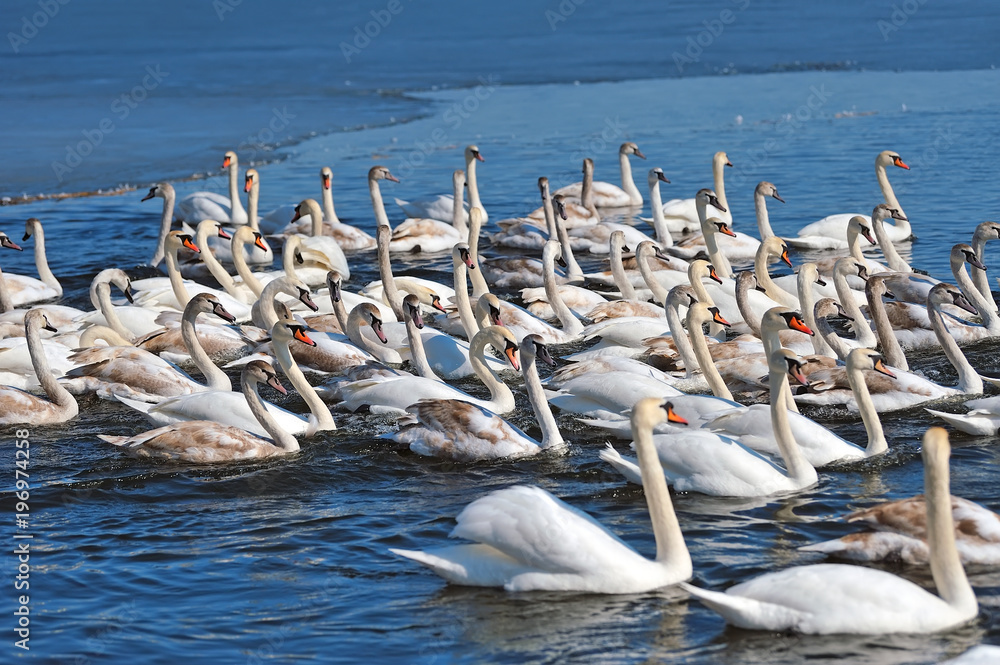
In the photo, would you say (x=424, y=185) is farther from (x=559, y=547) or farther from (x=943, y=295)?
(x=559, y=547)

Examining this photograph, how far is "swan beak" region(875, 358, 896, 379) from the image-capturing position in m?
8.61

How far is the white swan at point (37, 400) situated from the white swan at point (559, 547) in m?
4.51

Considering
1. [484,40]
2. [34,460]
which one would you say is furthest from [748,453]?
[484,40]

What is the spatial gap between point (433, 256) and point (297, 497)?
28.3 ft

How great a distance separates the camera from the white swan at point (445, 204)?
57.8ft

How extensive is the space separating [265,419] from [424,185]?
40.9 feet

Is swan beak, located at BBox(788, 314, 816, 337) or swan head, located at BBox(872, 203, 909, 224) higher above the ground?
swan head, located at BBox(872, 203, 909, 224)

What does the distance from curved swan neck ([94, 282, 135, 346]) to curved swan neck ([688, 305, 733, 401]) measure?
5.36 meters

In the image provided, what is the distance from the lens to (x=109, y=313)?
11984 mm

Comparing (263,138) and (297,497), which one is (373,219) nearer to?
(263,138)

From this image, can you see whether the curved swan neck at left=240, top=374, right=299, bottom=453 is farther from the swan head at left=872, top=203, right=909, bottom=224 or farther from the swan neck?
the swan head at left=872, top=203, right=909, bottom=224

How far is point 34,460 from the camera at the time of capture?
29.6 feet

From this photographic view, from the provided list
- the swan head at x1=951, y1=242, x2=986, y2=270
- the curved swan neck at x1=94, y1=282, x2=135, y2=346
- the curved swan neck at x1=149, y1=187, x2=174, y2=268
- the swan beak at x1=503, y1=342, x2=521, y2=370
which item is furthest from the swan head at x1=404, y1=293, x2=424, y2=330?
the curved swan neck at x1=149, y1=187, x2=174, y2=268

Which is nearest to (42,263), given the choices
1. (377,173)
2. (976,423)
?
(377,173)
